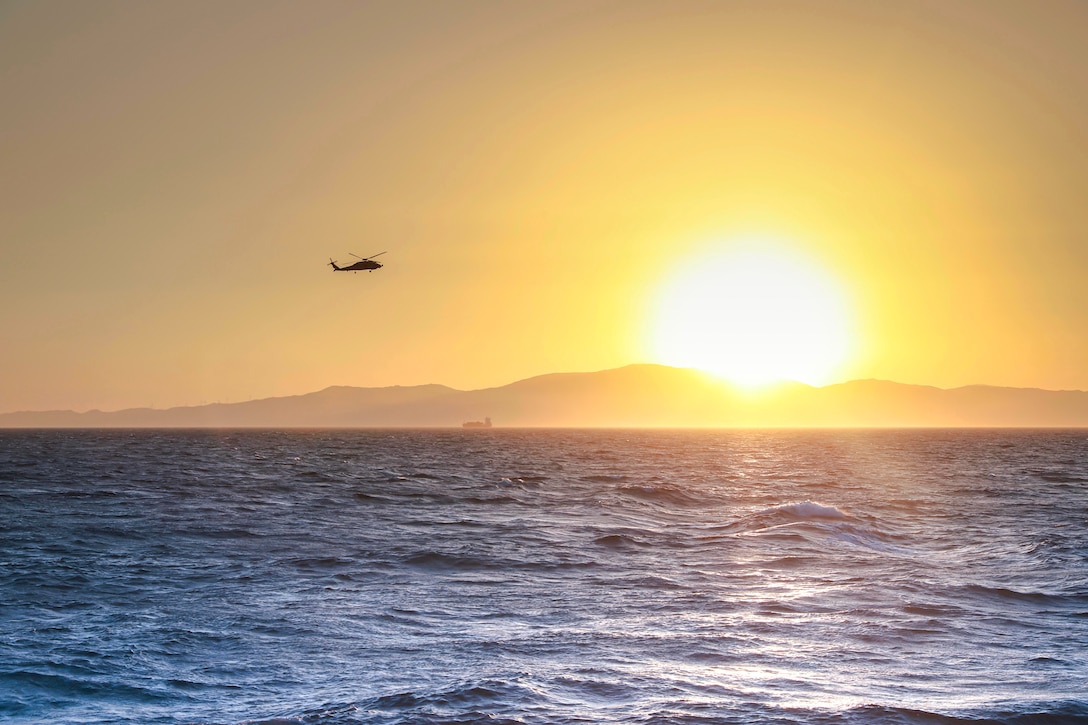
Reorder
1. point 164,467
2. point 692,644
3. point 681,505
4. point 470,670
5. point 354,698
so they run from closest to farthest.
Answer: point 354,698 → point 470,670 → point 692,644 → point 681,505 → point 164,467

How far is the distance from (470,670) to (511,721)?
310 centimetres

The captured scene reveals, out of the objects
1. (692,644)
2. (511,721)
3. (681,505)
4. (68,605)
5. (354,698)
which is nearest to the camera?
(511,721)

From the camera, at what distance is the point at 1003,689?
15.3 m

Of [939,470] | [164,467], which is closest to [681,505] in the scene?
[939,470]

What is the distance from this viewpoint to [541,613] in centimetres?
2150

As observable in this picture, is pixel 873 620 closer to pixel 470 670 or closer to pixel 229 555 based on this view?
pixel 470 670

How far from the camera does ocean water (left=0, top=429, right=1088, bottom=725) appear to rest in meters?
14.4

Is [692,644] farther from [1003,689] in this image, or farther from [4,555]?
Answer: [4,555]

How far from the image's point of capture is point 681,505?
165ft

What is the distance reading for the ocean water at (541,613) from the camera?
47.3 ft

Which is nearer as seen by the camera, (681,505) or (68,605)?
(68,605)

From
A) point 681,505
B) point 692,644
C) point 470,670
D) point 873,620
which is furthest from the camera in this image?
point 681,505

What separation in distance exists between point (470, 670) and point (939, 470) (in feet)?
256

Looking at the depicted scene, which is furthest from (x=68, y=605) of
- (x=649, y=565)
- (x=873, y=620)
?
(x=873, y=620)
